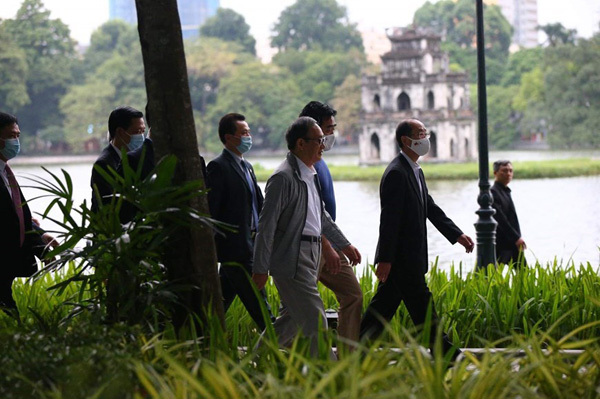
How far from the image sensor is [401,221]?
20.0ft

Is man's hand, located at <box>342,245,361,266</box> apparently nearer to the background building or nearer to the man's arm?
the man's arm

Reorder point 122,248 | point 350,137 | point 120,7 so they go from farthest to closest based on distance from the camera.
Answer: point 120,7 → point 350,137 → point 122,248

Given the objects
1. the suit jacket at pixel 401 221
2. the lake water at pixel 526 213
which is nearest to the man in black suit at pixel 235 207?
the suit jacket at pixel 401 221

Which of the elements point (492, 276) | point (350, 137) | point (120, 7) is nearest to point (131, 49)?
point (350, 137)

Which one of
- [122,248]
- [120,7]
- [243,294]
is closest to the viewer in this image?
[122,248]

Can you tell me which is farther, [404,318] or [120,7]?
[120,7]

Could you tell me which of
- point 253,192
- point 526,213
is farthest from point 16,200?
point 526,213

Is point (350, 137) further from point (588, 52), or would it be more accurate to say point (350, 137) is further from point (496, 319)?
point (496, 319)

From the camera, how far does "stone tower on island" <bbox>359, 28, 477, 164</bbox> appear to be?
216 ft

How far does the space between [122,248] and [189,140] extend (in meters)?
0.77

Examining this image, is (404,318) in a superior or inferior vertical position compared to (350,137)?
superior

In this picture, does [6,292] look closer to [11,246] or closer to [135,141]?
[11,246]

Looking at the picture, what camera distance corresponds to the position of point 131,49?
8744 cm

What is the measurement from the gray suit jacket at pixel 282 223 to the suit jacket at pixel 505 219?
4.93 meters
